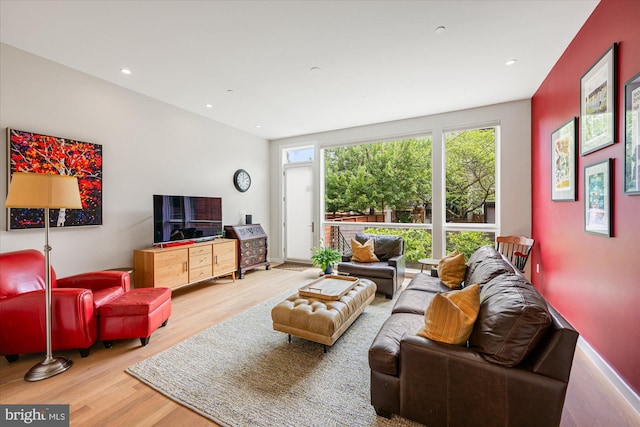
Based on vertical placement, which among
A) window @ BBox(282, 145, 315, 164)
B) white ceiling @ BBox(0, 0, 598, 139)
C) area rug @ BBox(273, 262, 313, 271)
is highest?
white ceiling @ BBox(0, 0, 598, 139)

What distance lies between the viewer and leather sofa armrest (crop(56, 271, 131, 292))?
2.79m

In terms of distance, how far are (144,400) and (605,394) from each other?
322 cm

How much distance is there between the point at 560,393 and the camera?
49.9 inches

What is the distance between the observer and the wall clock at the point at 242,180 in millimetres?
5551

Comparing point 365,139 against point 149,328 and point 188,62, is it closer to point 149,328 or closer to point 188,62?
point 188,62

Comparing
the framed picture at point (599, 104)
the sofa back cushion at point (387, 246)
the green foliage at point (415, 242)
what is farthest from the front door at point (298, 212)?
the framed picture at point (599, 104)

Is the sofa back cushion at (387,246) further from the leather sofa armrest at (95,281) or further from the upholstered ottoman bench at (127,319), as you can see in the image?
the leather sofa armrest at (95,281)

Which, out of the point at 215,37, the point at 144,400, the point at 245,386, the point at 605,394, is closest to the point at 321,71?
the point at 215,37

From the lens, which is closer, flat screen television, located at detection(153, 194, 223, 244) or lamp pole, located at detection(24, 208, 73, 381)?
lamp pole, located at detection(24, 208, 73, 381)

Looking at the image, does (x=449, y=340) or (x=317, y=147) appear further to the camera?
(x=317, y=147)

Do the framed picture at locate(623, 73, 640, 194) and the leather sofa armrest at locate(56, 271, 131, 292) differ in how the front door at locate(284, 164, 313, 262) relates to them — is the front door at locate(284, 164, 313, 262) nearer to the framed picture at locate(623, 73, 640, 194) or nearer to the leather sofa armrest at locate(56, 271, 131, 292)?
the leather sofa armrest at locate(56, 271, 131, 292)

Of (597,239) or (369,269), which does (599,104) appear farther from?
(369,269)

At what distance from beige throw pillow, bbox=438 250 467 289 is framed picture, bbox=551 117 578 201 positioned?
4.02 ft

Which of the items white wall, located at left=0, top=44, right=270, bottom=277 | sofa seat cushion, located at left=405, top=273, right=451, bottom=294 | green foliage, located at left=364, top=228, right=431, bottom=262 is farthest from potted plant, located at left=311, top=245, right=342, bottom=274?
white wall, located at left=0, top=44, right=270, bottom=277
